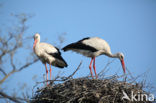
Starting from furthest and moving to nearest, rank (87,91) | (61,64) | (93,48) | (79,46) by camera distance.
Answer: (61,64), (93,48), (79,46), (87,91)

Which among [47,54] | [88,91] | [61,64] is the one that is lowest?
[88,91]

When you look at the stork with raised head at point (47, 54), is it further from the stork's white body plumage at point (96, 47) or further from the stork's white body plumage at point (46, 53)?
the stork's white body plumage at point (96, 47)

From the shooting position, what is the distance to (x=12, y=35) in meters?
12.7

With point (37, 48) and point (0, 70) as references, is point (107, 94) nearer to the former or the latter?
point (37, 48)

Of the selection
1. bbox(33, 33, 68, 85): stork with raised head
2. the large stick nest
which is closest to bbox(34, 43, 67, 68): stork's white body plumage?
bbox(33, 33, 68, 85): stork with raised head

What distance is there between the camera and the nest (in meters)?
4.00

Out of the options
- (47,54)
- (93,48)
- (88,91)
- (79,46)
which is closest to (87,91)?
(88,91)

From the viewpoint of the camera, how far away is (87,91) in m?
4.06

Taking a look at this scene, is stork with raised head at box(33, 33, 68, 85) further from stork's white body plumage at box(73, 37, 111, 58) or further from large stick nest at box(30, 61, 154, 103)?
large stick nest at box(30, 61, 154, 103)

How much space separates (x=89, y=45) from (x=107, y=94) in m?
2.28

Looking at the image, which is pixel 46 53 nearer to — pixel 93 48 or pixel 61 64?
pixel 61 64

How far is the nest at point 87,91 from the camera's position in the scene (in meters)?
4.00

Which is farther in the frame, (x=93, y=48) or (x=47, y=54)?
(x=47, y=54)

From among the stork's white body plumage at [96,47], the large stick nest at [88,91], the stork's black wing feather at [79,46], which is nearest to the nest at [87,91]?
the large stick nest at [88,91]
